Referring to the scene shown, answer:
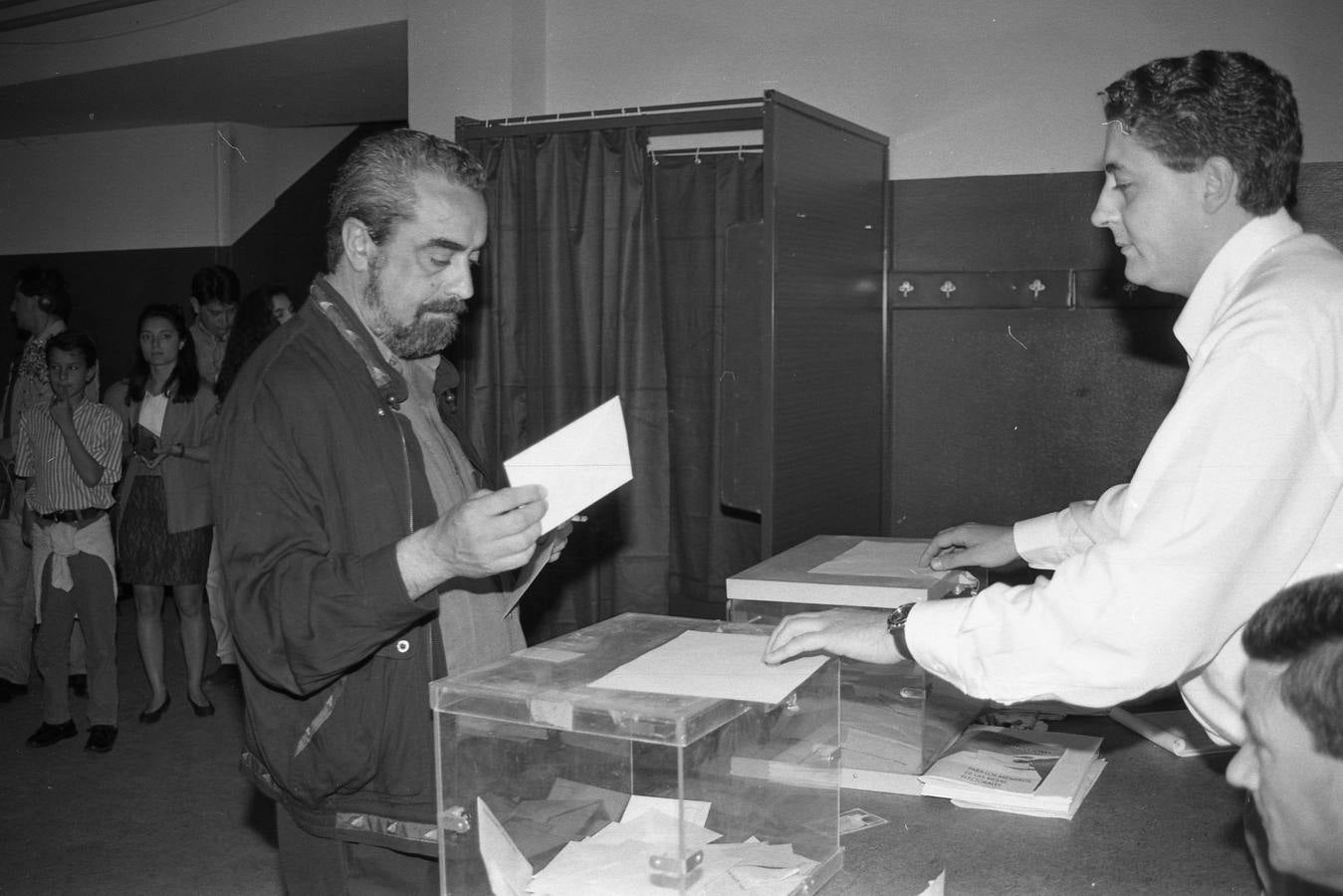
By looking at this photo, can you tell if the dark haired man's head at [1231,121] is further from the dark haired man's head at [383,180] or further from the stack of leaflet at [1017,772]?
the dark haired man's head at [383,180]

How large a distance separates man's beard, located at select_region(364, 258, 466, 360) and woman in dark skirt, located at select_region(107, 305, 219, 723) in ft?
9.32

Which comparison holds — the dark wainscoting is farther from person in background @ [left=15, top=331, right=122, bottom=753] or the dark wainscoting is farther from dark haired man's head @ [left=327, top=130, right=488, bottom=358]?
person in background @ [left=15, top=331, right=122, bottom=753]

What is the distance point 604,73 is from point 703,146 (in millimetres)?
508

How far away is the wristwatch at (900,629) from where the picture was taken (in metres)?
1.39

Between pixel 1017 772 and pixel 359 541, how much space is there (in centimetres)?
103

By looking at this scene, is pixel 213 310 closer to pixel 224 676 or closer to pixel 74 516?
pixel 74 516

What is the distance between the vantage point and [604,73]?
415 centimetres

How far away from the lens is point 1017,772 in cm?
184

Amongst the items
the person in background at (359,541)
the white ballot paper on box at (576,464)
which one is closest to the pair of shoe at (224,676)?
the person in background at (359,541)


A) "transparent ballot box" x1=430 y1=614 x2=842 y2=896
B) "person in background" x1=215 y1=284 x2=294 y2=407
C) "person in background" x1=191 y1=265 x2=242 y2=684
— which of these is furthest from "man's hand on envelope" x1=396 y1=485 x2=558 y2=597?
"person in background" x1=191 y1=265 x2=242 y2=684

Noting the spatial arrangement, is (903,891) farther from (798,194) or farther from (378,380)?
(798,194)

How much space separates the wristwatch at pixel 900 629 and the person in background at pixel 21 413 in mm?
3812

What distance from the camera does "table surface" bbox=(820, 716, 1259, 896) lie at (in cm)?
151

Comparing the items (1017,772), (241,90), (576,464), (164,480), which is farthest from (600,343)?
(241,90)
